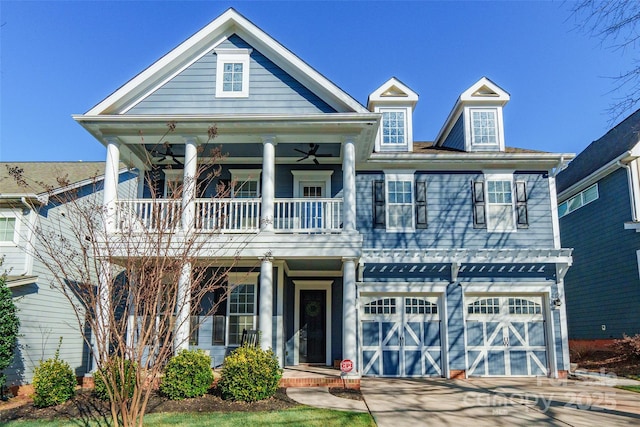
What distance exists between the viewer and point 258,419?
309 inches

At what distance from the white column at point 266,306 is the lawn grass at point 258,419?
2.21m

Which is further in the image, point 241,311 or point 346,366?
point 241,311

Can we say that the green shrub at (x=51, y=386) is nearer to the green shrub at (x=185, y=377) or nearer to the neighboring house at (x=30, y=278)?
the green shrub at (x=185, y=377)

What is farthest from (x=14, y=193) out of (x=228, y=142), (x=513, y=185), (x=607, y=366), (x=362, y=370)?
(x=607, y=366)

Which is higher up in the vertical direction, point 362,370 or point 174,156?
point 174,156

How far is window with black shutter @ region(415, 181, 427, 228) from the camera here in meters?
13.6

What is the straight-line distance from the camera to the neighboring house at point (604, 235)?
1450cm

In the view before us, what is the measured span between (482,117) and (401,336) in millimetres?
6894

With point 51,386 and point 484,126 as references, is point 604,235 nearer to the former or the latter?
point 484,126

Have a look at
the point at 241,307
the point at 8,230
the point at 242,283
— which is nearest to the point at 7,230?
the point at 8,230

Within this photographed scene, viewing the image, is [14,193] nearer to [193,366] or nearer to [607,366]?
[193,366]

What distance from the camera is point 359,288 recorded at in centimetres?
1305

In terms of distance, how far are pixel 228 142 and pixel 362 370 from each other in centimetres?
672

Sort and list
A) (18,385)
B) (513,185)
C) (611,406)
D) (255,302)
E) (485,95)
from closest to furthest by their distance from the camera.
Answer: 1. (611,406)
2. (18,385)
3. (255,302)
4. (513,185)
5. (485,95)
